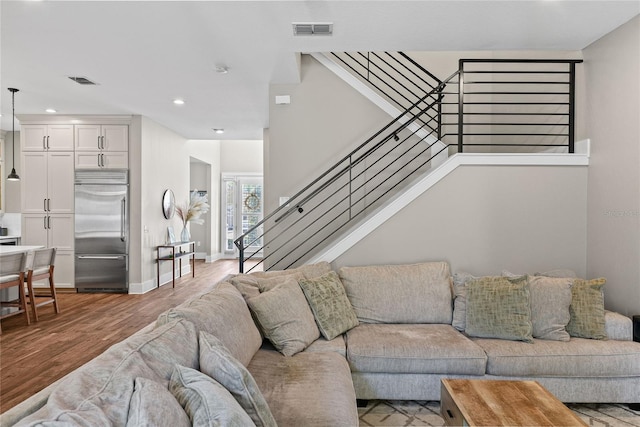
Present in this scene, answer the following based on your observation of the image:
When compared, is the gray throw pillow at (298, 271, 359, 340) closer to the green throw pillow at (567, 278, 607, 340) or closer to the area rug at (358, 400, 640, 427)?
the area rug at (358, 400, 640, 427)

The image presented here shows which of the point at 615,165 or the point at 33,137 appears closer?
the point at 615,165

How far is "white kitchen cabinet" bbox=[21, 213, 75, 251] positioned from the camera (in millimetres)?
6324

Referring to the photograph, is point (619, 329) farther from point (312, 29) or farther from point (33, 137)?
point (33, 137)

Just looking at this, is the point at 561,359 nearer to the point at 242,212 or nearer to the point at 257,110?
the point at 257,110

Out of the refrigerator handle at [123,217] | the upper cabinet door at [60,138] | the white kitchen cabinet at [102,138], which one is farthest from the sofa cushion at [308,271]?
the upper cabinet door at [60,138]

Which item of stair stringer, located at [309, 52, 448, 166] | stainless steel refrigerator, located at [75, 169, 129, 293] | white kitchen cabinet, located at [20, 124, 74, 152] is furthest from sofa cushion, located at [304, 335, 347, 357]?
white kitchen cabinet, located at [20, 124, 74, 152]

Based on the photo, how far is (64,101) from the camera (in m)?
5.48

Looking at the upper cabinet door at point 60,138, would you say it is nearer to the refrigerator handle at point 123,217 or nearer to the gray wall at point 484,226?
the refrigerator handle at point 123,217

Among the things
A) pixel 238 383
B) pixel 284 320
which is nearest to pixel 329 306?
pixel 284 320

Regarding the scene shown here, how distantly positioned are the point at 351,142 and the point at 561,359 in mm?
2892

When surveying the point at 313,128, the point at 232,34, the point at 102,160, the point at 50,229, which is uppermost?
the point at 232,34

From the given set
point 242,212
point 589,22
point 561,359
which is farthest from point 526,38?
point 242,212

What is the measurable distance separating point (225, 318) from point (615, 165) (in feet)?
10.9

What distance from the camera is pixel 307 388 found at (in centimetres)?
202
